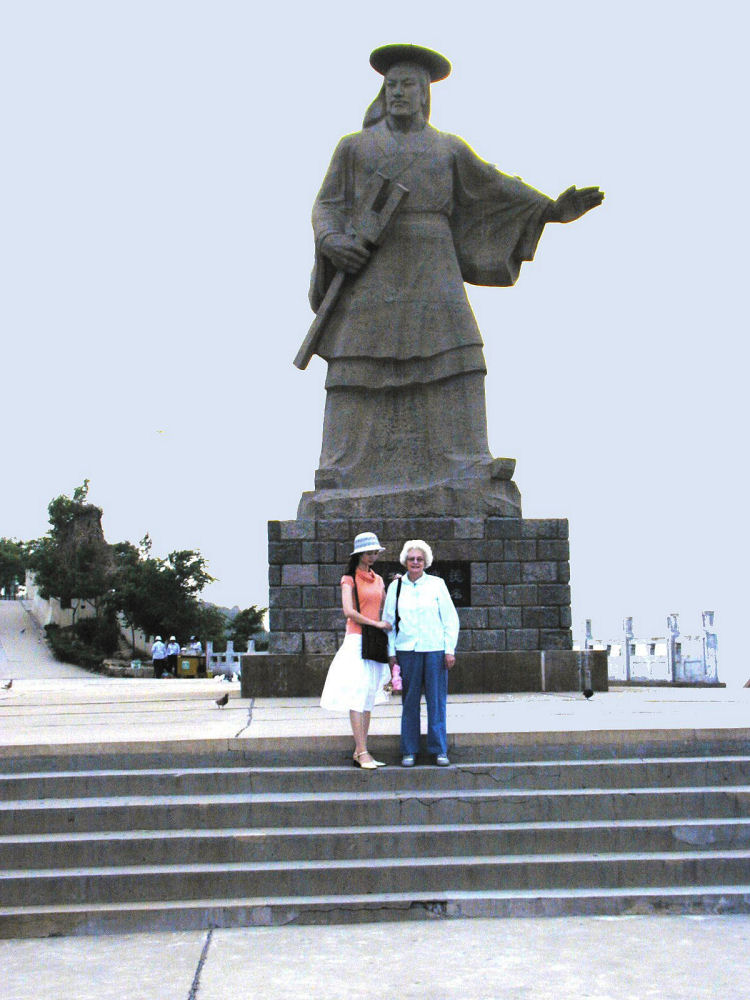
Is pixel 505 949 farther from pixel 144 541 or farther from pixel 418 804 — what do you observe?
pixel 144 541

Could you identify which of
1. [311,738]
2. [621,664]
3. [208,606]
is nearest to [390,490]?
[311,738]

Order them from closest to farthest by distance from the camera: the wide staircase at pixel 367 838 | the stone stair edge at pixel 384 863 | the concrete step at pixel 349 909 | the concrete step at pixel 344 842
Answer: the concrete step at pixel 349 909
the wide staircase at pixel 367 838
the stone stair edge at pixel 384 863
the concrete step at pixel 344 842

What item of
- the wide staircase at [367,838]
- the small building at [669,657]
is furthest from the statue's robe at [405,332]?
the small building at [669,657]

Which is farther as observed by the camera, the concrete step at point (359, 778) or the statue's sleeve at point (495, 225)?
the statue's sleeve at point (495, 225)

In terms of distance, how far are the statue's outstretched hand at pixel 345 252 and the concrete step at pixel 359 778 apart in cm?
750

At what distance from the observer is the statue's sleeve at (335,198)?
1344 centimetres

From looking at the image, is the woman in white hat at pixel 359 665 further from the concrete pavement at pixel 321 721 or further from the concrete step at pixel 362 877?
the concrete step at pixel 362 877

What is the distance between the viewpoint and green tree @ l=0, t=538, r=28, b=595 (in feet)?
315

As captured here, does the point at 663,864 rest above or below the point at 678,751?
below

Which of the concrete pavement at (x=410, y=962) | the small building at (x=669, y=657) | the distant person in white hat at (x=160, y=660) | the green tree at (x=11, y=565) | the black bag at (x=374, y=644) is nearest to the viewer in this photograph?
the concrete pavement at (x=410, y=962)

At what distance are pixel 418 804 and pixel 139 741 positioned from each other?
166cm

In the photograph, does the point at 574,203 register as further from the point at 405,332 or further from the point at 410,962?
the point at 410,962

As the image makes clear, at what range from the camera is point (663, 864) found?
6.05m

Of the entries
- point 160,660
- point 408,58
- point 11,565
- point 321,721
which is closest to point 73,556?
point 160,660
